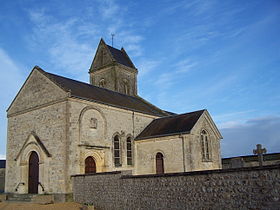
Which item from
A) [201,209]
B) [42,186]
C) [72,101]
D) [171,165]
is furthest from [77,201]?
[201,209]

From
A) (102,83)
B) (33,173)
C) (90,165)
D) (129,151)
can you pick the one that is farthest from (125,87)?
(33,173)

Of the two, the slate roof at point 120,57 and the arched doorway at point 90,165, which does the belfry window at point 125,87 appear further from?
the arched doorway at point 90,165

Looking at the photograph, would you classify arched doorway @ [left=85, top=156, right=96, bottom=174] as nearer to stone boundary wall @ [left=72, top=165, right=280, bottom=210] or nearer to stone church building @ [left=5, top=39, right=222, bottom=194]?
stone church building @ [left=5, top=39, right=222, bottom=194]

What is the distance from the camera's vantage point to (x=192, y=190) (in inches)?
433

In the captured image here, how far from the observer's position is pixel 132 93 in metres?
35.0

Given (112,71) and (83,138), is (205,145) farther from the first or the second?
(112,71)

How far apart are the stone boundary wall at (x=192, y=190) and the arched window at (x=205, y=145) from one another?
9.59m

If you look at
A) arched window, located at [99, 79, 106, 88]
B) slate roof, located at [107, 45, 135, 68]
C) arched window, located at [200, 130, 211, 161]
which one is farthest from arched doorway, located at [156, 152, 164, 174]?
slate roof, located at [107, 45, 135, 68]

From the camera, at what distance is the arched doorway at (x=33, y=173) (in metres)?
20.3

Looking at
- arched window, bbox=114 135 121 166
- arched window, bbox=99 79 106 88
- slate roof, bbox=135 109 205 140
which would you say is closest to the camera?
slate roof, bbox=135 109 205 140

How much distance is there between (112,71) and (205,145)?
15717mm

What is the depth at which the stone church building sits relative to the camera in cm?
1880

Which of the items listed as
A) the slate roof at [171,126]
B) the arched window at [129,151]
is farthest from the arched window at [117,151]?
the slate roof at [171,126]

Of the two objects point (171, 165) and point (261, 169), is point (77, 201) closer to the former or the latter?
point (171, 165)
